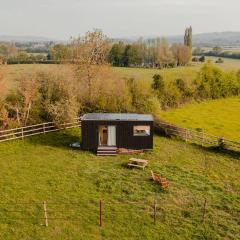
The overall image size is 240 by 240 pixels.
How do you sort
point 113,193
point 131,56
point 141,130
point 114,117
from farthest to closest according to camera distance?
1. point 131,56
2. point 114,117
3. point 141,130
4. point 113,193

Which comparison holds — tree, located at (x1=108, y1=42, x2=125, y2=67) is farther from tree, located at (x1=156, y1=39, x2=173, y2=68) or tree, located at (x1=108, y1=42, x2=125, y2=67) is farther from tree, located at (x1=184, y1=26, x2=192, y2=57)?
tree, located at (x1=184, y1=26, x2=192, y2=57)

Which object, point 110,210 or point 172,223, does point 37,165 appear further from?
point 172,223

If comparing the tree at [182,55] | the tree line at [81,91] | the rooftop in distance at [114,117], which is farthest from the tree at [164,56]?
the rooftop in distance at [114,117]

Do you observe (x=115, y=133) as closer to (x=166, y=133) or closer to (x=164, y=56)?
(x=166, y=133)

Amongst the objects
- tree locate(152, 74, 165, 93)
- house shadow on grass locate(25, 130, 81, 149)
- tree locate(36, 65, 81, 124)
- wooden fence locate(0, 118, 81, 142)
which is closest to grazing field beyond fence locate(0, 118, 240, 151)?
wooden fence locate(0, 118, 81, 142)

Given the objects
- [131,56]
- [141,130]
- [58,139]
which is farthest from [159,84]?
[131,56]

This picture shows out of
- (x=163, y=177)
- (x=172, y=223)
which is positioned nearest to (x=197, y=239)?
(x=172, y=223)

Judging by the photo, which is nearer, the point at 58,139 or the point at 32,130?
the point at 58,139
